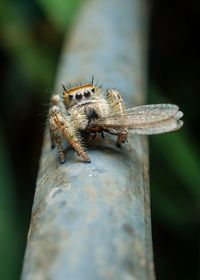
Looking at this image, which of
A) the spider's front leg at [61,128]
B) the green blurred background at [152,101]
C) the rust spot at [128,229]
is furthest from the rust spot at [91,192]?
the green blurred background at [152,101]

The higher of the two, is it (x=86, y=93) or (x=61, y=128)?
(x=86, y=93)

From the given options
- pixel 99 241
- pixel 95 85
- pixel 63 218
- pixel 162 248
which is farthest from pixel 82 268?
pixel 162 248

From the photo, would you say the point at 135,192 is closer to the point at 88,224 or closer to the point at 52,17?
the point at 88,224

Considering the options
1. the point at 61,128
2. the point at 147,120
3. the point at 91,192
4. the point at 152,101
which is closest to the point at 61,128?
the point at 61,128

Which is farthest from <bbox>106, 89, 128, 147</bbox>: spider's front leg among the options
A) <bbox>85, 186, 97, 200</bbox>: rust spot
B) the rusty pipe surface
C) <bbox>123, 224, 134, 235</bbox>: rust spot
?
<bbox>123, 224, 134, 235</bbox>: rust spot

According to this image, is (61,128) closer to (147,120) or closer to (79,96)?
(79,96)

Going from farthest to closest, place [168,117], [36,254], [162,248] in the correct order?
[162,248], [168,117], [36,254]

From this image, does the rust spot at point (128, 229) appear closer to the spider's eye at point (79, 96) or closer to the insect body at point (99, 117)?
the insect body at point (99, 117)
